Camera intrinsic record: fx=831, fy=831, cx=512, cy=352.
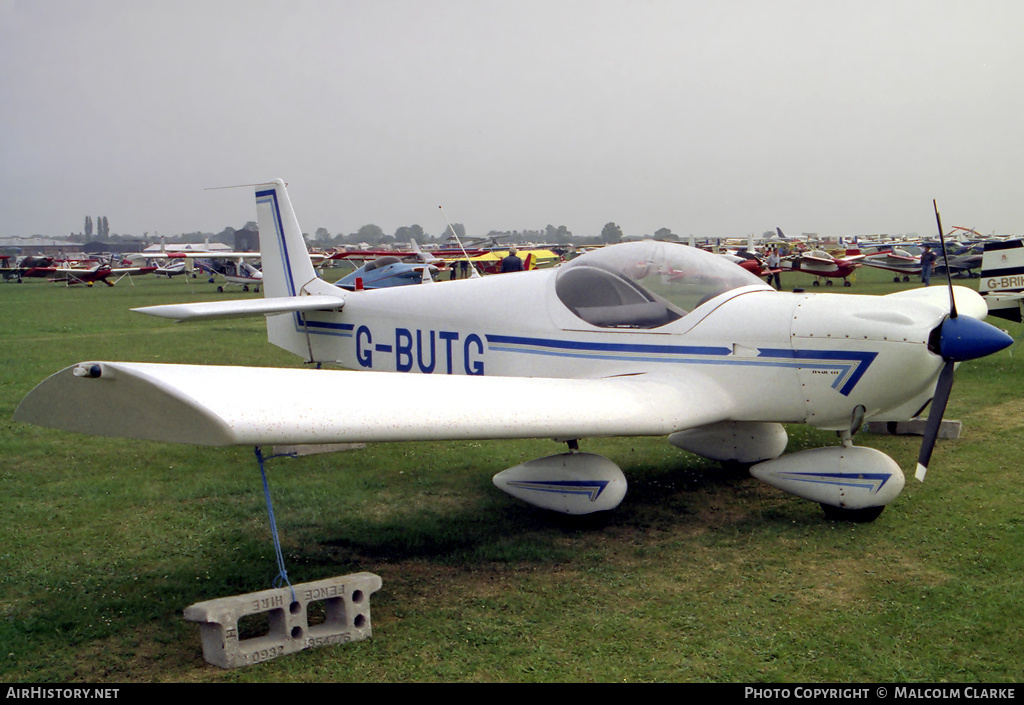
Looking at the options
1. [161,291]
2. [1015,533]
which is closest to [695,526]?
[1015,533]

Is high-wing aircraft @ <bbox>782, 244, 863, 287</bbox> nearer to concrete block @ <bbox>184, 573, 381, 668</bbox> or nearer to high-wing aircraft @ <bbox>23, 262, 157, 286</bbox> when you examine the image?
concrete block @ <bbox>184, 573, 381, 668</bbox>

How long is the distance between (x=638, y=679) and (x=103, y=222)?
17830cm

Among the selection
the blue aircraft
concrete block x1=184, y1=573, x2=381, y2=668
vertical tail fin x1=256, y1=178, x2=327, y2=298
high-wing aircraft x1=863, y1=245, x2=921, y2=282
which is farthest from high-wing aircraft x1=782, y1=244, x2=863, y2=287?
concrete block x1=184, y1=573, x2=381, y2=668

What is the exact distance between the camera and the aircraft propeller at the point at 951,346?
4.92 meters

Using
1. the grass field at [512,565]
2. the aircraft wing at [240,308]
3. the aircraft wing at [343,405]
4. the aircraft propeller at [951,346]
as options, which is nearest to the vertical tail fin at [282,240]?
the aircraft wing at [240,308]

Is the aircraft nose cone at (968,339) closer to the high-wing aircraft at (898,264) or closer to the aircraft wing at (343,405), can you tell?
the aircraft wing at (343,405)

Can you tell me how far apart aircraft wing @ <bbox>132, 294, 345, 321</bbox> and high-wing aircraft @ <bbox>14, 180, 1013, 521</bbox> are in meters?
0.03

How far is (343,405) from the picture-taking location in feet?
12.9

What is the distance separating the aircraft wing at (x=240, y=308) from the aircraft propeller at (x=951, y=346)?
485 centimetres

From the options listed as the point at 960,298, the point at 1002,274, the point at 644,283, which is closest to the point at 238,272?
the point at 1002,274

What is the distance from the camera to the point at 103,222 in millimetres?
160750

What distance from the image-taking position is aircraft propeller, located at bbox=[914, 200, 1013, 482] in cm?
492
